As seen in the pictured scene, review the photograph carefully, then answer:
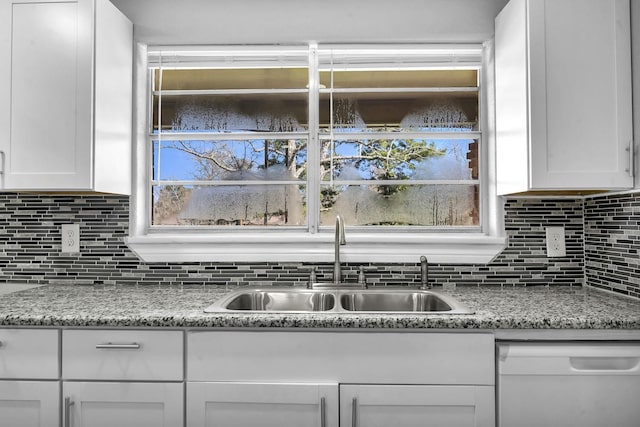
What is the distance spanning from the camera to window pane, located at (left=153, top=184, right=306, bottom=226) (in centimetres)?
217

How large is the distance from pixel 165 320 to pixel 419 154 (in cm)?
142

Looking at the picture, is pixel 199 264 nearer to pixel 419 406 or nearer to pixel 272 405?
pixel 272 405

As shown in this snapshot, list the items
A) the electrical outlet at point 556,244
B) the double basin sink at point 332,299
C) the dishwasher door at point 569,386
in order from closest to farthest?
the dishwasher door at point 569,386
the double basin sink at point 332,299
the electrical outlet at point 556,244

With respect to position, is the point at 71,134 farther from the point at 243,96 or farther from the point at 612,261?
the point at 612,261

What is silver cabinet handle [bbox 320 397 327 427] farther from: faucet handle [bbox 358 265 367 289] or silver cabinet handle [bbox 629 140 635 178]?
silver cabinet handle [bbox 629 140 635 178]

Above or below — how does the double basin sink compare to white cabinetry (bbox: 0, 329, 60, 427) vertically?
above

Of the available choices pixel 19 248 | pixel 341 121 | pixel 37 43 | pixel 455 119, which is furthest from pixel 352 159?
pixel 19 248

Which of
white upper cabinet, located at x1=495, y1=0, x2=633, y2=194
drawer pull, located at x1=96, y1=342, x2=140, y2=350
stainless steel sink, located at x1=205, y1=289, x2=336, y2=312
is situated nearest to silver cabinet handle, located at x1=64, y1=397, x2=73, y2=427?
drawer pull, located at x1=96, y1=342, x2=140, y2=350

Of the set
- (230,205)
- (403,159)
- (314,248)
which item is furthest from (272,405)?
(403,159)

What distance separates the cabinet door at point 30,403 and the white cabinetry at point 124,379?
4 centimetres

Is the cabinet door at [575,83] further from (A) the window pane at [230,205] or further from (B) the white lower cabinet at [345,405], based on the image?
(A) the window pane at [230,205]

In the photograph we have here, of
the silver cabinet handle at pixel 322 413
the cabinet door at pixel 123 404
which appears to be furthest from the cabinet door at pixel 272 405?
the cabinet door at pixel 123 404

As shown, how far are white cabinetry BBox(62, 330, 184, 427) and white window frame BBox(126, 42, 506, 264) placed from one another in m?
0.66

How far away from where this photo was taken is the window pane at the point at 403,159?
214 cm
